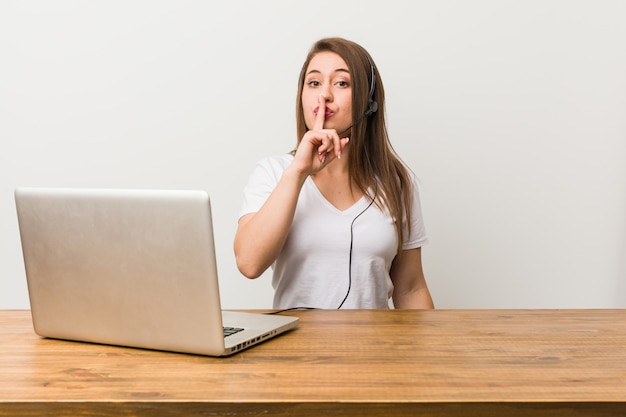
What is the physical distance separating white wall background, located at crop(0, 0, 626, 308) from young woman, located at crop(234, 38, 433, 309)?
659 mm

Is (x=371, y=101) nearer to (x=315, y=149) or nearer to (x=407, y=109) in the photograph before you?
(x=315, y=149)

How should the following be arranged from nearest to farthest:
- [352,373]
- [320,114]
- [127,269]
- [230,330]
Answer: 1. [352,373]
2. [127,269]
3. [230,330]
4. [320,114]

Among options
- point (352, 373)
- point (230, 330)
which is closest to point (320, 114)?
point (230, 330)

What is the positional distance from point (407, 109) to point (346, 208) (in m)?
0.85

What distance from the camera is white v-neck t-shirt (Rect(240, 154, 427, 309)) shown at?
2.03m

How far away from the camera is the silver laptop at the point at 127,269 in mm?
1228

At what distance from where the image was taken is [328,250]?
204 cm

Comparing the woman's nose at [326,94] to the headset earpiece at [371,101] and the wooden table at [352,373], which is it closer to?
the headset earpiece at [371,101]

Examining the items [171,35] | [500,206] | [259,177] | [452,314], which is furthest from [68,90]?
[452,314]

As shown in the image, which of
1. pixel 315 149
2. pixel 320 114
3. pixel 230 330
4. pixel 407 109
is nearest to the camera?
pixel 230 330

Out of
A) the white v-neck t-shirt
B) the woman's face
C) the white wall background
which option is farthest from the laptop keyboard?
the white wall background

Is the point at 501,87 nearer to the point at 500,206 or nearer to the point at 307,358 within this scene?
the point at 500,206

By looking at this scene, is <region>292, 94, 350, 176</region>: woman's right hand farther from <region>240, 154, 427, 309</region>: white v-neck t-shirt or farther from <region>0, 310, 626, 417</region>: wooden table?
<region>0, 310, 626, 417</region>: wooden table

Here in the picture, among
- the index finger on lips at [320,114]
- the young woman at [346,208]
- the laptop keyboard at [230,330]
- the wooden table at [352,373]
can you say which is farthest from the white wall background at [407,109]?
the laptop keyboard at [230,330]
